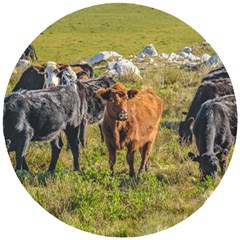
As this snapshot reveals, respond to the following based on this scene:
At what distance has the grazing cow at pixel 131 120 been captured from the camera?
12.7 metres

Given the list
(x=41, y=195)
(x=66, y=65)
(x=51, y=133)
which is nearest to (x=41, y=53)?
(x=66, y=65)

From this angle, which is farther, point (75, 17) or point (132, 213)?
point (75, 17)

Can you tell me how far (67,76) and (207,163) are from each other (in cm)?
263

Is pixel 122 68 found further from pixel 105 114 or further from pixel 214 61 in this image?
pixel 214 61

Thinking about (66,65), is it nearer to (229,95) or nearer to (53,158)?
(53,158)

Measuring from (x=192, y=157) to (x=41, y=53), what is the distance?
292 centimetres

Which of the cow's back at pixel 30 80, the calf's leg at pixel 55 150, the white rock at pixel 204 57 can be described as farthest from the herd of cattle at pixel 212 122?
the cow's back at pixel 30 80

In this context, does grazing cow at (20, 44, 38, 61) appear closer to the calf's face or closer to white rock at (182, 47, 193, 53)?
the calf's face

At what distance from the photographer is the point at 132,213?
1240 cm

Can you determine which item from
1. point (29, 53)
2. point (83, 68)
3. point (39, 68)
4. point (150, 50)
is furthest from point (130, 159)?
point (29, 53)

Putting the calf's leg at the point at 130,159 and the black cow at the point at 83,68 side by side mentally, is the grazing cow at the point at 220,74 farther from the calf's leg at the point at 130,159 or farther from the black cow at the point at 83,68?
the black cow at the point at 83,68

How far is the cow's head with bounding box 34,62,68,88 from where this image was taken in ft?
43.3

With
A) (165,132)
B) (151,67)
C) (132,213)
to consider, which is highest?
(151,67)

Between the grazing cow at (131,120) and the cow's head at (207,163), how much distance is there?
0.74 m
